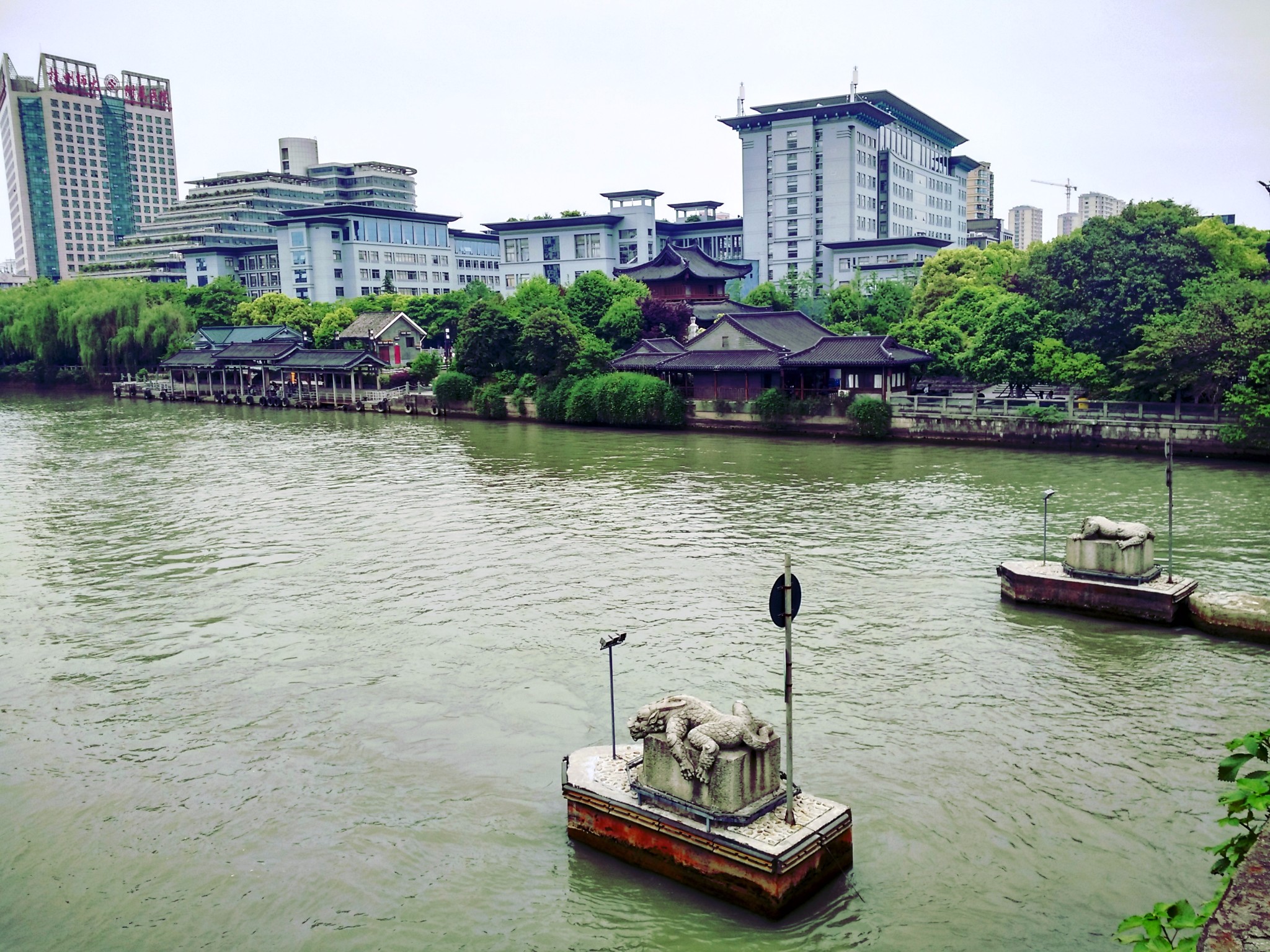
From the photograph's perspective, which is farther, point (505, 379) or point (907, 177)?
point (907, 177)

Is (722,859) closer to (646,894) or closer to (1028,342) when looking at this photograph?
(646,894)

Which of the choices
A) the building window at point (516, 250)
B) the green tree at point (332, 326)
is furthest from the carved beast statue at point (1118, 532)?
the building window at point (516, 250)

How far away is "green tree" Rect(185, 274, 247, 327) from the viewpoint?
335ft

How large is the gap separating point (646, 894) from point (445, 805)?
11.2 feet

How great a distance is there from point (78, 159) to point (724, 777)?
198776 mm

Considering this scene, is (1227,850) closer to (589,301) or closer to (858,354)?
(858,354)

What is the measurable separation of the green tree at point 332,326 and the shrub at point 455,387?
20284 millimetres

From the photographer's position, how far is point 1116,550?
778 inches

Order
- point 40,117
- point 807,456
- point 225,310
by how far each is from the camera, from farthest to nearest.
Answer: point 40,117 → point 225,310 → point 807,456

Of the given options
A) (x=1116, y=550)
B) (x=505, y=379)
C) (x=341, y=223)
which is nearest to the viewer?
(x=1116, y=550)

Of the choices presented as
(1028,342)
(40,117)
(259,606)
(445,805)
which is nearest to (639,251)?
(1028,342)

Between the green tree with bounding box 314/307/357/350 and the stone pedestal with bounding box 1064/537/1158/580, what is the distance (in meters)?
71.5

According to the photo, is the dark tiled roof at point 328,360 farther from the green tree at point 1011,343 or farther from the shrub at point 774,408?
the green tree at point 1011,343

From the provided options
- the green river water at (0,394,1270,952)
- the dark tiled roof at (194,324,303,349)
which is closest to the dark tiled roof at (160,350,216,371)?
the dark tiled roof at (194,324,303,349)
